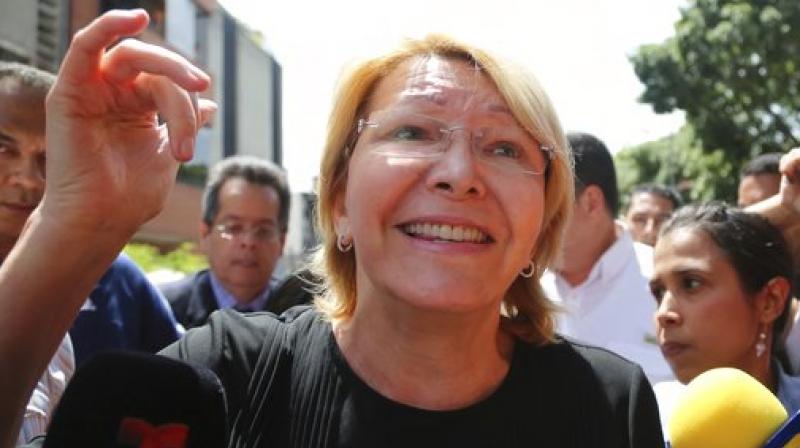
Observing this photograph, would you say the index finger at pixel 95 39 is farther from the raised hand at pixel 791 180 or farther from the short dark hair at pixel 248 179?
the short dark hair at pixel 248 179

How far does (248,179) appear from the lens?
4.82 meters

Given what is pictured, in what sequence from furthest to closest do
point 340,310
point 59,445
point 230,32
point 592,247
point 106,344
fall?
Result: point 230,32 → point 592,247 → point 106,344 → point 340,310 → point 59,445

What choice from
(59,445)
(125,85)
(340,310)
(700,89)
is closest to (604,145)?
(340,310)

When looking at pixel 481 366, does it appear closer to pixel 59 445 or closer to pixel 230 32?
pixel 59 445

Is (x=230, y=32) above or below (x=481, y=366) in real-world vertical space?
below

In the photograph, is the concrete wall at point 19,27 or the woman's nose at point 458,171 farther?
the concrete wall at point 19,27

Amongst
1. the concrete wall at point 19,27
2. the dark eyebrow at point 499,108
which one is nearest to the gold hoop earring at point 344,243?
the dark eyebrow at point 499,108

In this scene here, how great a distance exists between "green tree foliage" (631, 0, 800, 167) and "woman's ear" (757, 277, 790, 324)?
20833 millimetres

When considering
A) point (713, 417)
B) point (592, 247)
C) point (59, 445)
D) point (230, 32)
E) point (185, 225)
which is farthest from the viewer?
point (230, 32)

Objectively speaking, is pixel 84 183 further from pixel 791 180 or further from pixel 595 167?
pixel 595 167

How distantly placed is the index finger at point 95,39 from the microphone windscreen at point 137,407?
1.35ft

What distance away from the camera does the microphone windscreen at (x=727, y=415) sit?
1.82 metres

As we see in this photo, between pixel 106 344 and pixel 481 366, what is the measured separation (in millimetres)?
1396

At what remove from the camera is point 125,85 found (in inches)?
52.4
